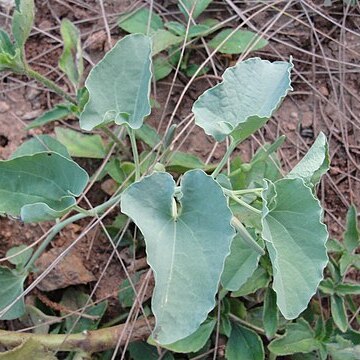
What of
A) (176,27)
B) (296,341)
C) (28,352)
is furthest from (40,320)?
(176,27)

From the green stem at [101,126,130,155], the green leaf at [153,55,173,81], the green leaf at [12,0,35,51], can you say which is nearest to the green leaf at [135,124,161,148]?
the green stem at [101,126,130,155]

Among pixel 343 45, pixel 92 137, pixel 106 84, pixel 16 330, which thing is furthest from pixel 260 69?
pixel 16 330

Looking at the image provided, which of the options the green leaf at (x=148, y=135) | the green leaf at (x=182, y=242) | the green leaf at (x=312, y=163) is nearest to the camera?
the green leaf at (x=182, y=242)

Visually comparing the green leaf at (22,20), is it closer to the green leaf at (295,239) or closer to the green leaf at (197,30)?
the green leaf at (197,30)

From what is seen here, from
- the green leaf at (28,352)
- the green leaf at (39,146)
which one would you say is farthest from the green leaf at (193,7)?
the green leaf at (28,352)

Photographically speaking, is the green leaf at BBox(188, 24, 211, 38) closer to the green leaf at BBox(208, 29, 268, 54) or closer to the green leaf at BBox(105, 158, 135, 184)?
the green leaf at BBox(208, 29, 268, 54)

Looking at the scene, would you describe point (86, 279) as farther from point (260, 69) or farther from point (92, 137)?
point (260, 69)

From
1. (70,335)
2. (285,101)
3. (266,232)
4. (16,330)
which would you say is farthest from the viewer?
(285,101)
